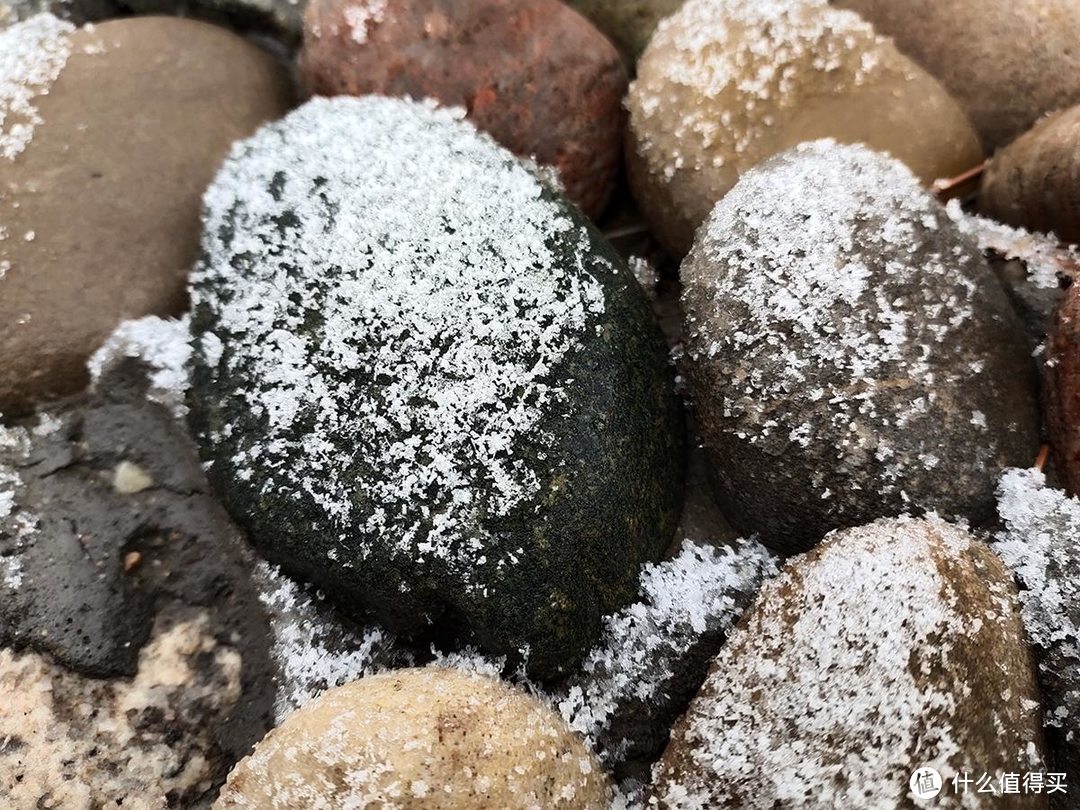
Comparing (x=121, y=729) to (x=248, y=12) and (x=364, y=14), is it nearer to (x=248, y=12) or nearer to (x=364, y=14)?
(x=364, y=14)

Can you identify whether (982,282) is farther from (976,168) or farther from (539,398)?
(539,398)

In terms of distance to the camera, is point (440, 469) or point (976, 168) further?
point (976, 168)

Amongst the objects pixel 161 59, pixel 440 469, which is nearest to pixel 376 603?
pixel 440 469

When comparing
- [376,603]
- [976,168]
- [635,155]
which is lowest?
[376,603]

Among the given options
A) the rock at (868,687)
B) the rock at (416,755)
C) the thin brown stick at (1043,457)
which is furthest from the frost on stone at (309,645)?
the thin brown stick at (1043,457)

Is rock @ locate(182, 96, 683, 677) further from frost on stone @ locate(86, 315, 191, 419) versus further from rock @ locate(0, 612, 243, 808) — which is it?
rock @ locate(0, 612, 243, 808)

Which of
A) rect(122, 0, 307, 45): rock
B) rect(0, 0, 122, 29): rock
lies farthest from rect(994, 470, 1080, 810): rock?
rect(0, 0, 122, 29): rock

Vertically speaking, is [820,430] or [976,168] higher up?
[976,168]
